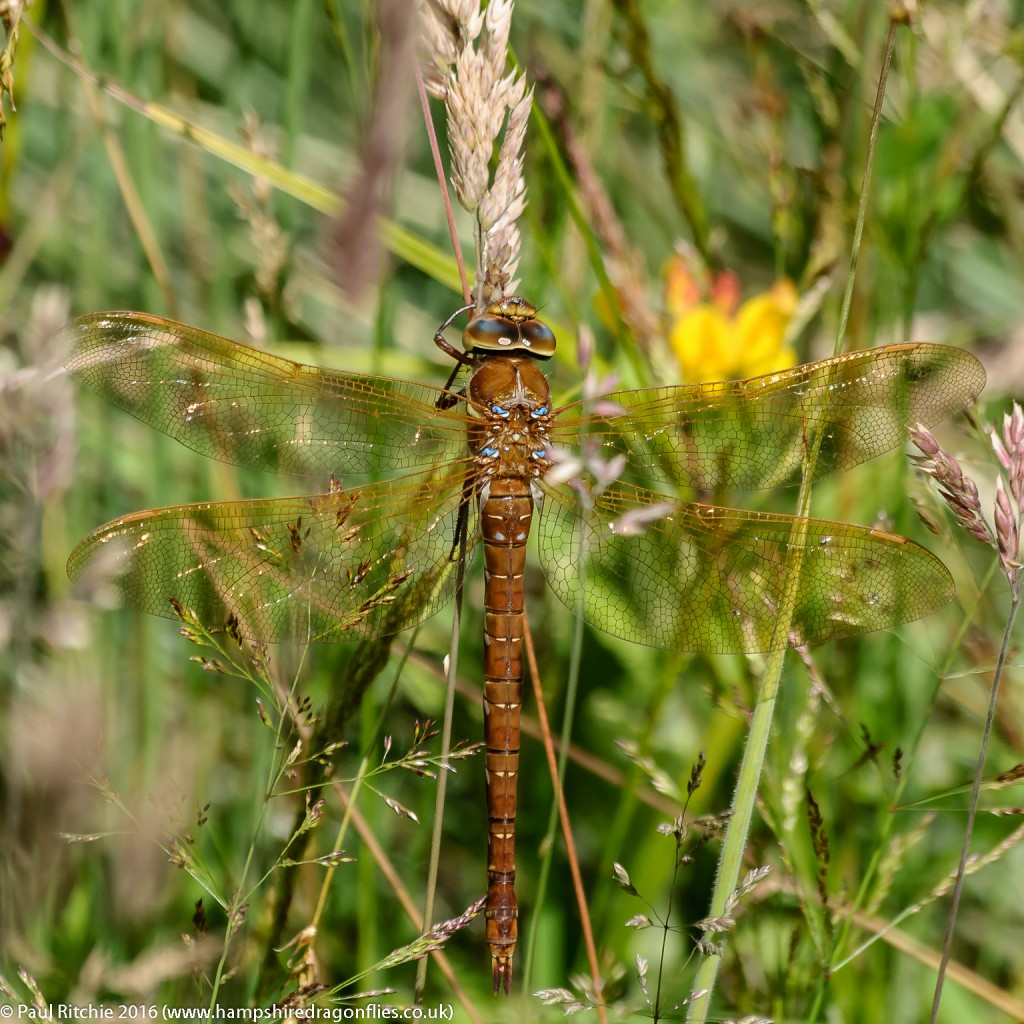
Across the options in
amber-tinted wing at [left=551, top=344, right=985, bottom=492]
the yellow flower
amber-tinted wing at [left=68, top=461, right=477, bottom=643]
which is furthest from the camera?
the yellow flower

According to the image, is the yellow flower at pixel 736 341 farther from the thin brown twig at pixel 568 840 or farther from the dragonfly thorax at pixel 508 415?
the thin brown twig at pixel 568 840

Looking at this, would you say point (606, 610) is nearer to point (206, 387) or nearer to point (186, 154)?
point (206, 387)

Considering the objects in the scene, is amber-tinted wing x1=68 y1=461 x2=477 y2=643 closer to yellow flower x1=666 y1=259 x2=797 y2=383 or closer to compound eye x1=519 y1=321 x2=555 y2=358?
compound eye x1=519 y1=321 x2=555 y2=358

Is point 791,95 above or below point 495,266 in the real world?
above

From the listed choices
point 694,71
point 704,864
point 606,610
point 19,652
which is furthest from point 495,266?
point 694,71

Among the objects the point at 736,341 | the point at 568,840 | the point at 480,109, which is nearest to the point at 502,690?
the point at 568,840

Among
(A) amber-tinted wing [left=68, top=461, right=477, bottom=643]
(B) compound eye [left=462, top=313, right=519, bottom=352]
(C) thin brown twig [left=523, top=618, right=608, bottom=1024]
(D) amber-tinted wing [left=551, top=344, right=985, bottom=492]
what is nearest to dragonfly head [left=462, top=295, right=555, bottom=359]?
(B) compound eye [left=462, top=313, right=519, bottom=352]

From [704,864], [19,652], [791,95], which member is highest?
[791,95]

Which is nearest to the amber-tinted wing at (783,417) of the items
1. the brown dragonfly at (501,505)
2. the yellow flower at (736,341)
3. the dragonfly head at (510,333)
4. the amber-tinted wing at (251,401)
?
the brown dragonfly at (501,505)
